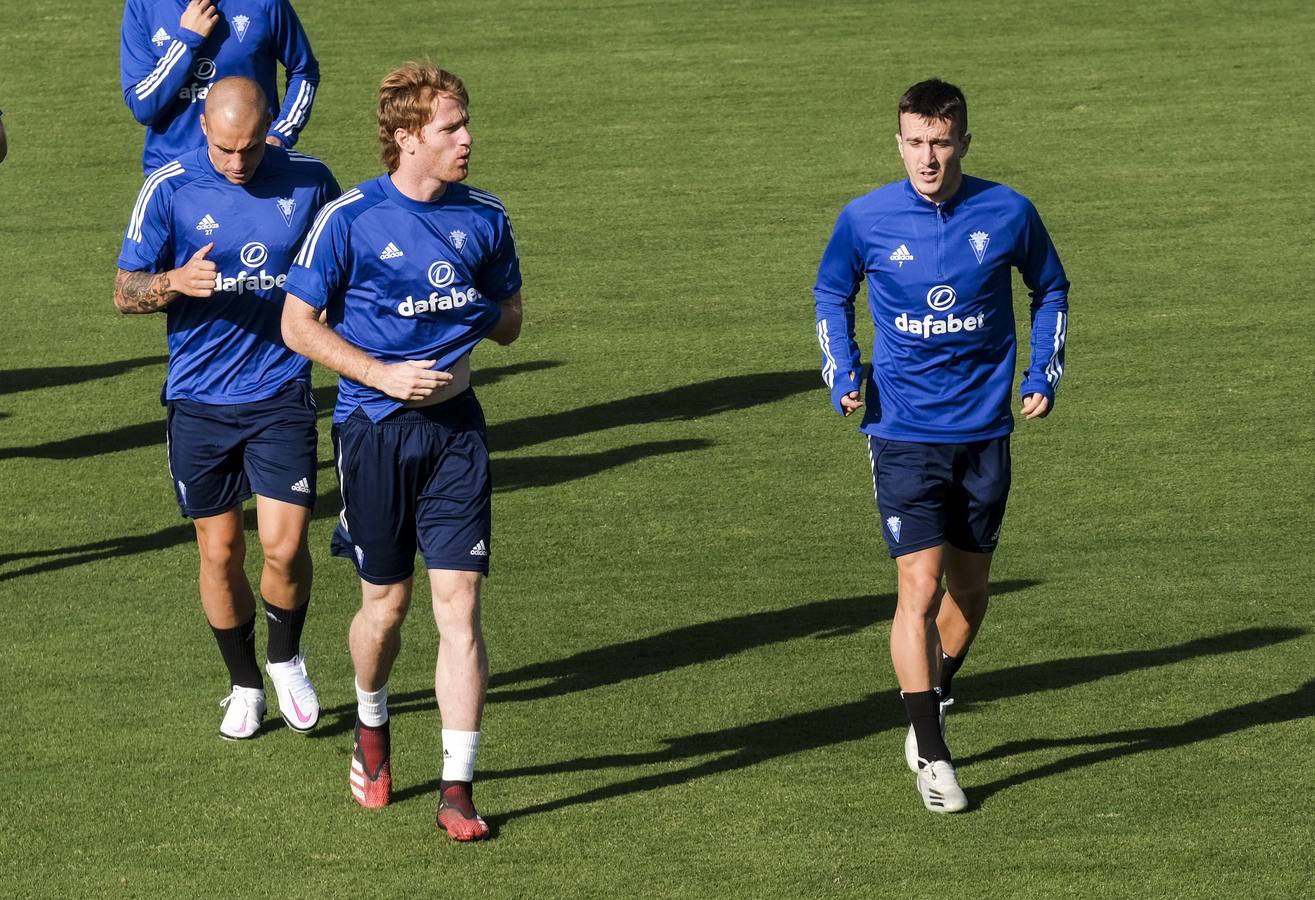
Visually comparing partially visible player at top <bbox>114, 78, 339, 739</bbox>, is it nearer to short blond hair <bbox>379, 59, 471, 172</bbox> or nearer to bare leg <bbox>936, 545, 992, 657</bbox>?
short blond hair <bbox>379, 59, 471, 172</bbox>

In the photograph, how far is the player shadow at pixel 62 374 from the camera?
12062mm

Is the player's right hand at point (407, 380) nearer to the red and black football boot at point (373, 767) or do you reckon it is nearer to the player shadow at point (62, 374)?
the red and black football boot at point (373, 767)

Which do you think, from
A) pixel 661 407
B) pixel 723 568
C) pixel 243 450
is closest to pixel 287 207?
pixel 243 450

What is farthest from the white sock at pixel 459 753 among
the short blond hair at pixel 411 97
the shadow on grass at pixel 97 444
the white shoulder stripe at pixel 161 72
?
the shadow on grass at pixel 97 444

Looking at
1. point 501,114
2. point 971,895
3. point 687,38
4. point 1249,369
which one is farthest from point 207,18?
point 687,38

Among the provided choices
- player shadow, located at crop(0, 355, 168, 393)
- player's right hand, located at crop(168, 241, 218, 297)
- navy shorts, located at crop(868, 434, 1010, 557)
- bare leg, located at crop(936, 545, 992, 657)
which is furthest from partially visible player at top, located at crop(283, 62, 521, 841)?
player shadow, located at crop(0, 355, 168, 393)

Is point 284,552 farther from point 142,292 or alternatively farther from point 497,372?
point 497,372

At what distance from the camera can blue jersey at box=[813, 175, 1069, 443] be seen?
6176 millimetres

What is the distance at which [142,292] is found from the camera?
6.49m

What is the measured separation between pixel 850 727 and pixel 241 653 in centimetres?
211

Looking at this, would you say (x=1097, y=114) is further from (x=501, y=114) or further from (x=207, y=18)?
(x=207, y=18)

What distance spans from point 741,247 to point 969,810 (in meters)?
9.29

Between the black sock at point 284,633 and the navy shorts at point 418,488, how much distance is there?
3.26 ft

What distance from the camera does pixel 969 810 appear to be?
20.0 feet
